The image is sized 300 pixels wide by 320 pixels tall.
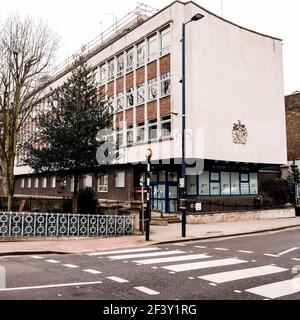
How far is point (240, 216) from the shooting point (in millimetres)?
25859

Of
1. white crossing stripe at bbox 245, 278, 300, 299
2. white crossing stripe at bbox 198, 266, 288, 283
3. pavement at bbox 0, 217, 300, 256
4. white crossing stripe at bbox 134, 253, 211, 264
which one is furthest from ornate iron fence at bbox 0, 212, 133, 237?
white crossing stripe at bbox 245, 278, 300, 299

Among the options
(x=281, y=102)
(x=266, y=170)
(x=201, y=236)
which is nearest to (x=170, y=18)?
(x=281, y=102)

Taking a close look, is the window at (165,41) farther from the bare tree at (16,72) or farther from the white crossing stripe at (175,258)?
the white crossing stripe at (175,258)

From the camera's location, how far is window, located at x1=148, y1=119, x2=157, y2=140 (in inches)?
1103

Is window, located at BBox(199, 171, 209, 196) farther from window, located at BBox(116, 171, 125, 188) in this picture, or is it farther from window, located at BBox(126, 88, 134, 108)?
window, located at BBox(126, 88, 134, 108)

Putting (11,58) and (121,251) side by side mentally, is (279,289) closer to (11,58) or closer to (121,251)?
(121,251)

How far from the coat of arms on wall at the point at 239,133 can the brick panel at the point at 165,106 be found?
5161 mm

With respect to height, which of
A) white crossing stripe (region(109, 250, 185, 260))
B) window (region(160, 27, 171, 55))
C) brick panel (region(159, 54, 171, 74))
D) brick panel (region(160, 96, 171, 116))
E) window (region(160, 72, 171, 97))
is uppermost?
window (region(160, 27, 171, 55))

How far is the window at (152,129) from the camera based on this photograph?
28016mm

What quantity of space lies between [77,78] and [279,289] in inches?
589

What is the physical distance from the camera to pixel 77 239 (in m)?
15.8

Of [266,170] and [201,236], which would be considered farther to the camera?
[266,170]

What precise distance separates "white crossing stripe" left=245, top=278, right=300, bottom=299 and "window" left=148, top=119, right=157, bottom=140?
2024 cm

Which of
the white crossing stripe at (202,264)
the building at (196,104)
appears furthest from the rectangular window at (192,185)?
the white crossing stripe at (202,264)
